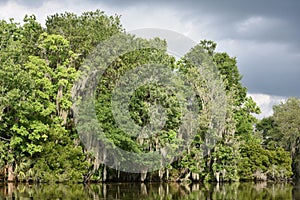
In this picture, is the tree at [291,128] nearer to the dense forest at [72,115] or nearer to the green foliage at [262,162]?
the green foliage at [262,162]

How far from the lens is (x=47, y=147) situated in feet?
109

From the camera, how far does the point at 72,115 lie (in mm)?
36750

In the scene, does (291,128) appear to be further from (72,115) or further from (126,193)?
(126,193)

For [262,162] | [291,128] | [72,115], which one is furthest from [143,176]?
[291,128]

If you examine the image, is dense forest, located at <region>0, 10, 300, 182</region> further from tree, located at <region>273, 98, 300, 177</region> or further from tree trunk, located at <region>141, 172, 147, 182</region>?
tree, located at <region>273, 98, 300, 177</region>

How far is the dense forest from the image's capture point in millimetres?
32062

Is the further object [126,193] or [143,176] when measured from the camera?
[143,176]

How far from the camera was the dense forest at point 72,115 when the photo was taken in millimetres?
32062

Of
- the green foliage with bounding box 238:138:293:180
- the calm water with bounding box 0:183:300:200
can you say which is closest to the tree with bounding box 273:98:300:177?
the green foliage with bounding box 238:138:293:180

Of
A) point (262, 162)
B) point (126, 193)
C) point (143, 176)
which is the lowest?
point (126, 193)

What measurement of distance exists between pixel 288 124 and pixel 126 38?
2554cm

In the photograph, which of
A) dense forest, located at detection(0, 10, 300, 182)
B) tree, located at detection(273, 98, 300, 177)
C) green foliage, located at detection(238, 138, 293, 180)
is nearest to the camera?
dense forest, located at detection(0, 10, 300, 182)

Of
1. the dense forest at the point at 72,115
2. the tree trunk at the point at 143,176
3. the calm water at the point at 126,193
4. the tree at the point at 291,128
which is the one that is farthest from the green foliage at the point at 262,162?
the calm water at the point at 126,193

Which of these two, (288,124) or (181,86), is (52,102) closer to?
(181,86)
